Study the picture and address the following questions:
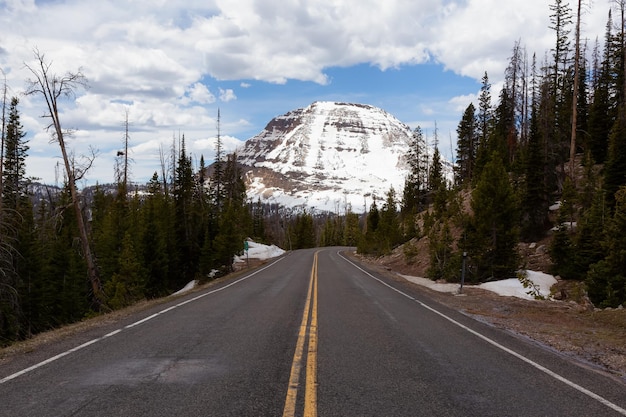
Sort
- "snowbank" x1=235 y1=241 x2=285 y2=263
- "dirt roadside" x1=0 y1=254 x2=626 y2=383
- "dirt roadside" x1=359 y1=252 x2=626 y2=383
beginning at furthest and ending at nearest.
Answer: "snowbank" x1=235 y1=241 x2=285 y2=263 < "dirt roadside" x1=359 y1=252 x2=626 y2=383 < "dirt roadside" x1=0 y1=254 x2=626 y2=383

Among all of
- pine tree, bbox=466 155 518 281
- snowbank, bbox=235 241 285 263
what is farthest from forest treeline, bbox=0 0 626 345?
snowbank, bbox=235 241 285 263

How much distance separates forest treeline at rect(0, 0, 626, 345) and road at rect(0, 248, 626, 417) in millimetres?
11765

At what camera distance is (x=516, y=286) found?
65.7ft

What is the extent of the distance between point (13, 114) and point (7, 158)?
3.75 metres

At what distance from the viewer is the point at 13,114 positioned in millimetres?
35312

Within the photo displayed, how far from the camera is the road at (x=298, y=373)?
4766 millimetres

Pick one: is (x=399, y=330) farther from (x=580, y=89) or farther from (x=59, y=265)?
(x=580, y=89)

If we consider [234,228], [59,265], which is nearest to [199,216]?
[234,228]

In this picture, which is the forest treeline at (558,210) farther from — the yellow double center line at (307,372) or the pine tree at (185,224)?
the pine tree at (185,224)

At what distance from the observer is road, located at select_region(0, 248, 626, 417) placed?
15.6 ft

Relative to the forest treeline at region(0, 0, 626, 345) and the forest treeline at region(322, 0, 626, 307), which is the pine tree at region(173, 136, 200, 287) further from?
the forest treeline at region(322, 0, 626, 307)

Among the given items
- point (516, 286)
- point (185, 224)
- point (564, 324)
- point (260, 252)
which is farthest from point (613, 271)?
point (260, 252)

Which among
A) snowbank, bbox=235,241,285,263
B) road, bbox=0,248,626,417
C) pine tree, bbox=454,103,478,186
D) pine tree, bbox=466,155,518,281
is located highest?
pine tree, bbox=454,103,478,186

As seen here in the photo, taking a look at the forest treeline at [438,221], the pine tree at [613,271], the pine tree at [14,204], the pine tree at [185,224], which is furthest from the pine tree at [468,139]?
the pine tree at [14,204]
